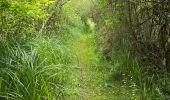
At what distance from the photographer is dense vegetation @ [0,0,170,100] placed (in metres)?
5.30

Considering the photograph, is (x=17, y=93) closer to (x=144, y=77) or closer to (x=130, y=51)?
(x=144, y=77)

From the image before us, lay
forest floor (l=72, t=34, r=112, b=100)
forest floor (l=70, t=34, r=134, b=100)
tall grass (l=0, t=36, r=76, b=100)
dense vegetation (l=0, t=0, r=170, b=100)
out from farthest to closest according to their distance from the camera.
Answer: forest floor (l=72, t=34, r=112, b=100), forest floor (l=70, t=34, r=134, b=100), dense vegetation (l=0, t=0, r=170, b=100), tall grass (l=0, t=36, r=76, b=100)

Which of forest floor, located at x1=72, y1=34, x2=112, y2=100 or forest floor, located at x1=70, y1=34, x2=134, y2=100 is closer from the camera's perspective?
forest floor, located at x1=70, y1=34, x2=134, y2=100

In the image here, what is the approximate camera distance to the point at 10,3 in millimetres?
6008

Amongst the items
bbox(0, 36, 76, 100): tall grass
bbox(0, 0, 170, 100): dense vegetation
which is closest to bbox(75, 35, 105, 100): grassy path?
bbox(0, 0, 170, 100): dense vegetation

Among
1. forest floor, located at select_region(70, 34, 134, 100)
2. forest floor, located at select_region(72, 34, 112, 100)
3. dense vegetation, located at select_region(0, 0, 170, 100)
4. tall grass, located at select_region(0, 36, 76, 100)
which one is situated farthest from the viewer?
forest floor, located at select_region(72, 34, 112, 100)

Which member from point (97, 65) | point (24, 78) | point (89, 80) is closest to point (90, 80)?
point (89, 80)

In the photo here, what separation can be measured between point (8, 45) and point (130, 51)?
3341mm

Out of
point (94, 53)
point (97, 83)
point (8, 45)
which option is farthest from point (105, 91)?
point (94, 53)

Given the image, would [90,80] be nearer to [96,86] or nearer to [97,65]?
[96,86]

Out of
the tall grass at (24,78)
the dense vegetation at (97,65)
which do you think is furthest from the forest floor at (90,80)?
the tall grass at (24,78)

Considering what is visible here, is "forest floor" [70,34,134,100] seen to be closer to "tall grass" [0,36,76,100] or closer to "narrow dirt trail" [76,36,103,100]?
"narrow dirt trail" [76,36,103,100]

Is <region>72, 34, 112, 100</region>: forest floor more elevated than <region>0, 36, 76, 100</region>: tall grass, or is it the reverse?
<region>0, 36, 76, 100</region>: tall grass

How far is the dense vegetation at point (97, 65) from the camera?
17.4ft
